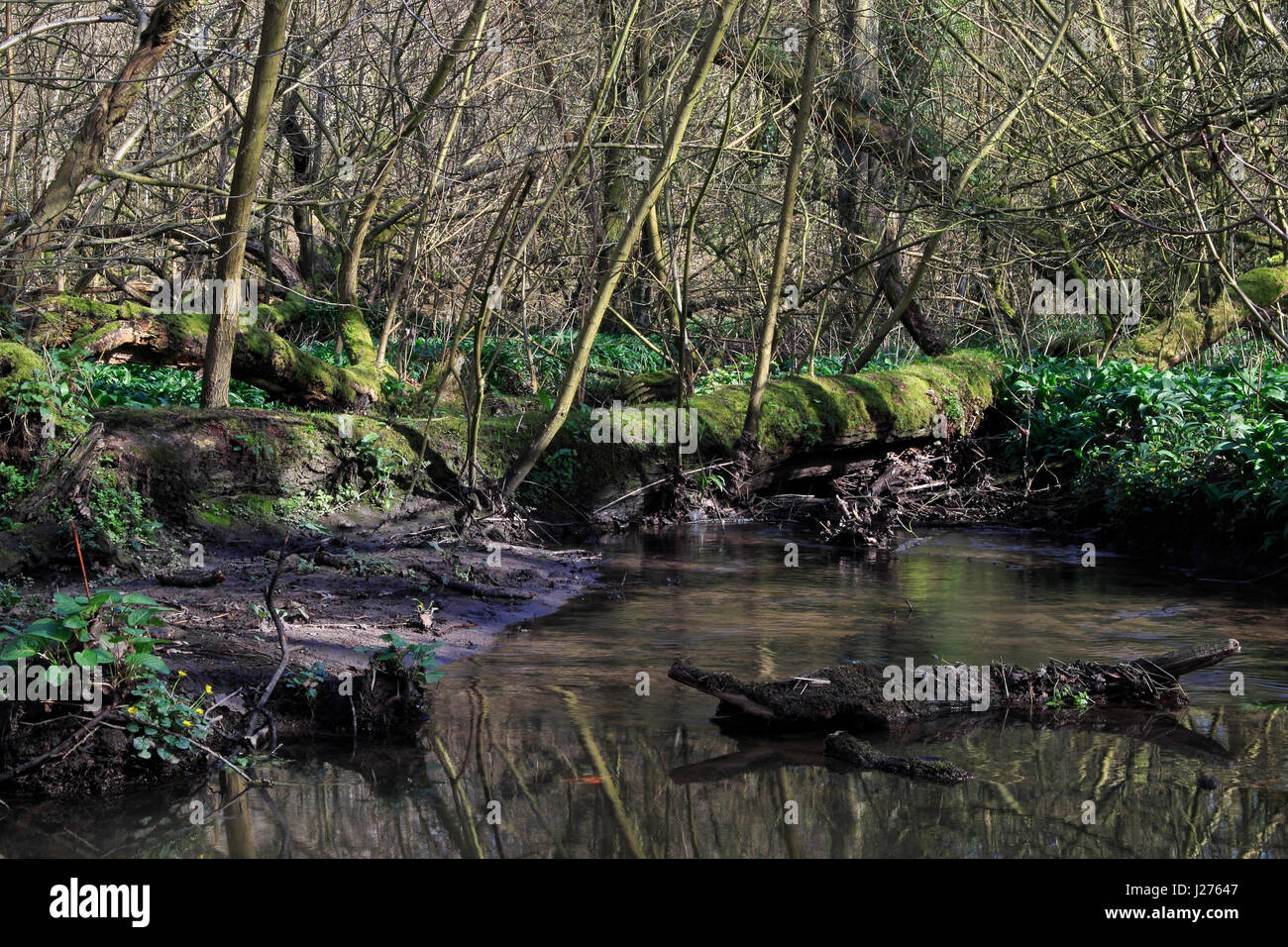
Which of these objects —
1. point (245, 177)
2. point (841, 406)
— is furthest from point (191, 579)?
point (841, 406)

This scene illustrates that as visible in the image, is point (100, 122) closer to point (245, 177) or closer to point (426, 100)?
point (245, 177)

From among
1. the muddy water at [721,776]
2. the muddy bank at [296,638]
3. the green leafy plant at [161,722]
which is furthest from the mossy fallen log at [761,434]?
the green leafy plant at [161,722]

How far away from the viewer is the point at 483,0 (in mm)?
9719

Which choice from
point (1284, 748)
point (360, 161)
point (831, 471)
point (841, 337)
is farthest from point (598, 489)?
point (841, 337)

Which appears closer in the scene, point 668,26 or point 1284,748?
point 1284,748

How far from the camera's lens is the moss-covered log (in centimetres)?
996

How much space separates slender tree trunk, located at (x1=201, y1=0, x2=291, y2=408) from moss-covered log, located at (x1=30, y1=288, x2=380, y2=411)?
173 centimetres

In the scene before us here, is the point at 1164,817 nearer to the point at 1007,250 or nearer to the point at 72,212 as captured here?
the point at 72,212

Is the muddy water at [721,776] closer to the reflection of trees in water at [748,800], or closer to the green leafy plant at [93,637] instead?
the reflection of trees in water at [748,800]

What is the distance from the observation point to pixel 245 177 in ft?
25.9

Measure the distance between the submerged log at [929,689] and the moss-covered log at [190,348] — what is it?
21.3ft

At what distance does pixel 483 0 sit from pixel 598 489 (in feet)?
14.4

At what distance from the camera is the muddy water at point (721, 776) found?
4016 mm

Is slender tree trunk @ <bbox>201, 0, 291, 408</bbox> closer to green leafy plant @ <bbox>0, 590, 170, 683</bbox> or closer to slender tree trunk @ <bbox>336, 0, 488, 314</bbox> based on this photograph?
slender tree trunk @ <bbox>336, 0, 488, 314</bbox>
